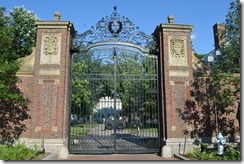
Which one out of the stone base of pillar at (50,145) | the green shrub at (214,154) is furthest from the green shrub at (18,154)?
the green shrub at (214,154)

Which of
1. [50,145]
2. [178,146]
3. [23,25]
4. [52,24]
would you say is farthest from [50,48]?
[23,25]

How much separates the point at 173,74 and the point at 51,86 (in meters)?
5.14

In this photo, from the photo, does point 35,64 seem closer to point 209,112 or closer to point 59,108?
Answer: point 59,108

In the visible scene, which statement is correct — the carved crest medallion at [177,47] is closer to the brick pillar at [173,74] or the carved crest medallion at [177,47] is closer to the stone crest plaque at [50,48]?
the brick pillar at [173,74]

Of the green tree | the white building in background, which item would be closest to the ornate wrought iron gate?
the white building in background

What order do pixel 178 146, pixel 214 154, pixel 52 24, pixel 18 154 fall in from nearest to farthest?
pixel 18 154 < pixel 214 154 < pixel 178 146 < pixel 52 24

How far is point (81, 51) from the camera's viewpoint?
12.7 m

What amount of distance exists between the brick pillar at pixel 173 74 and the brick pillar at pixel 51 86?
13.5 ft

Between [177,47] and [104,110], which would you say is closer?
[104,110]

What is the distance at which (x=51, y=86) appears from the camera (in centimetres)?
1170

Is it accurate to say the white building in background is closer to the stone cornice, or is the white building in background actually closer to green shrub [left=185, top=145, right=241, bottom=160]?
green shrub [left=185, top=145, right=241, bottom=160]

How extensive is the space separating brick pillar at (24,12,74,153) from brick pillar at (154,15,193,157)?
13.5ft

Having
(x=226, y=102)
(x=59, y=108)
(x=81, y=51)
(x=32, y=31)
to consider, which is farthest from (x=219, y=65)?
(x=32, y=31)

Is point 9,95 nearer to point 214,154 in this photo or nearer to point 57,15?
point 57,15
